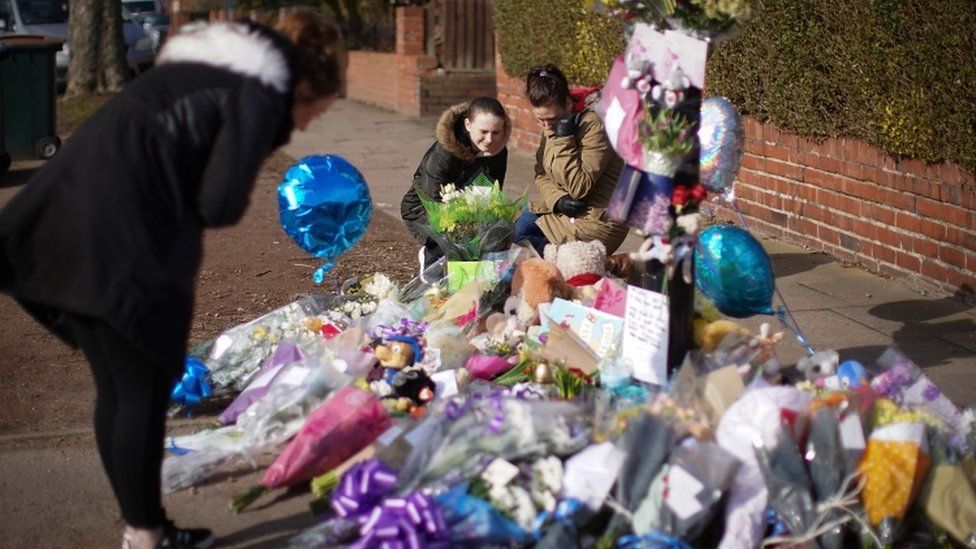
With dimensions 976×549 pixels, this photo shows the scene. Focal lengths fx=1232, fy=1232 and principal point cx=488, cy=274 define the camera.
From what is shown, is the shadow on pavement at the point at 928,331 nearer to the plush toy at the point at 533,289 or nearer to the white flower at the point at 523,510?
the plush toy at the point at 533,289

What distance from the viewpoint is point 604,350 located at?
491 cm

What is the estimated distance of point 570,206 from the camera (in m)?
6.23

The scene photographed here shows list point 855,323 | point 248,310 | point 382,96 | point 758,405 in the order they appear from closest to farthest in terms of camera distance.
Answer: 1. point 758,405
2. point 855,323
3. point 248,310
4. point 382,96

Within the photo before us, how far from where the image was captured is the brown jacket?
6176mm

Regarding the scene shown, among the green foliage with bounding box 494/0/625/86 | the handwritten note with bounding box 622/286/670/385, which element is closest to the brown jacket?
the handwritten note with bounding box 622/286/670/385

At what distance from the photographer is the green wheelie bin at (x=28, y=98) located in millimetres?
12758

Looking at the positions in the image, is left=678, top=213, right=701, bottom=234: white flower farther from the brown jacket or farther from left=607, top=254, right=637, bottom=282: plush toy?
the brown jacket

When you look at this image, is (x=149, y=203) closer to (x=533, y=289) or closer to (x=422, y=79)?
(x=533, y=289)

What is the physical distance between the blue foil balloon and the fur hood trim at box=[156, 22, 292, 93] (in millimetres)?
1969

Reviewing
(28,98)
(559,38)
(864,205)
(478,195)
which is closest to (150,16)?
(28,98)

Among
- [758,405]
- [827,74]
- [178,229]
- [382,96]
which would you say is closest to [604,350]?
[758,405]

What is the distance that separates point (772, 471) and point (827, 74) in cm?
432

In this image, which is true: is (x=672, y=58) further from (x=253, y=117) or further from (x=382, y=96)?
(x=382, y=96)

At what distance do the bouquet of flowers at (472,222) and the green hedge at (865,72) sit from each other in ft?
7.80
